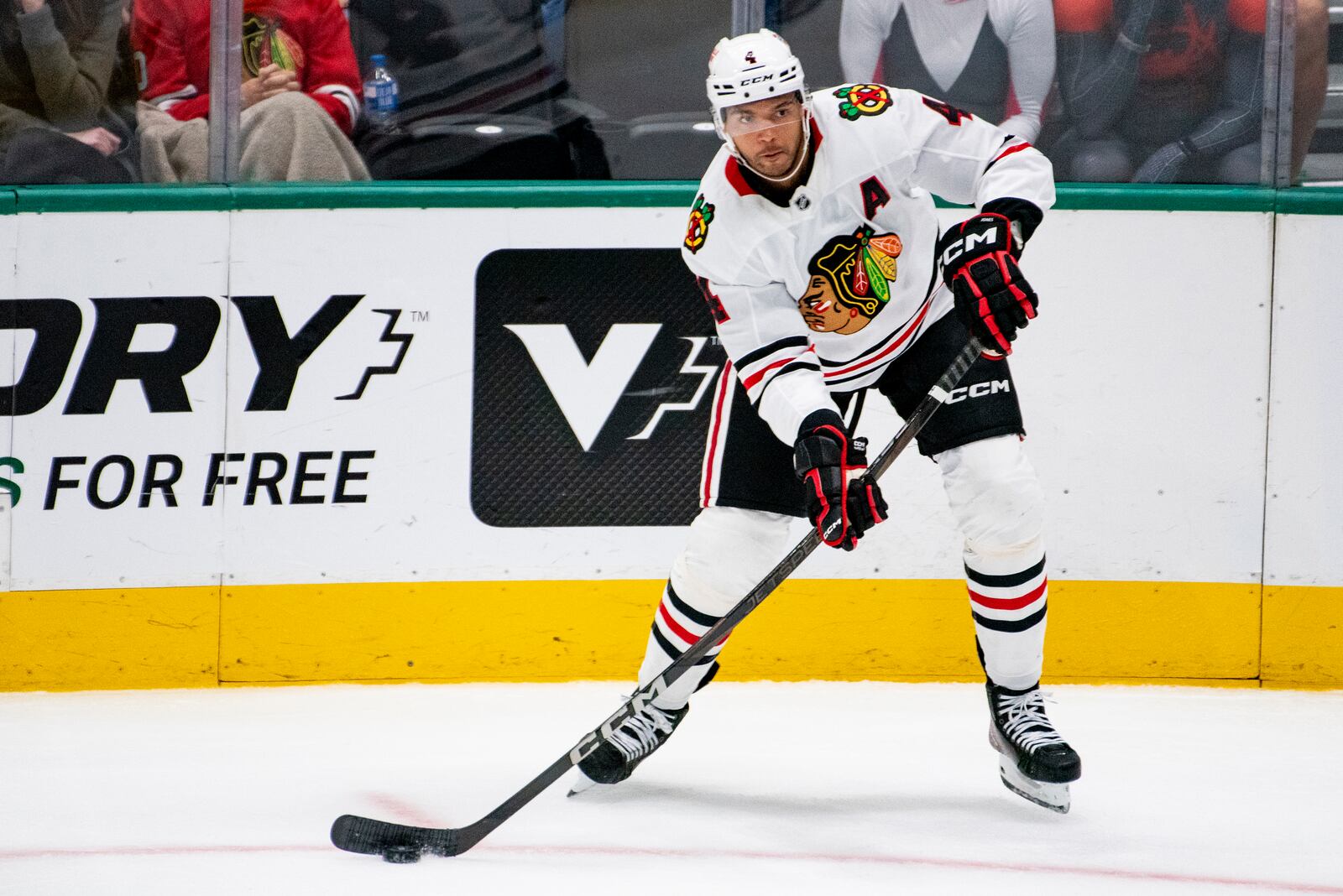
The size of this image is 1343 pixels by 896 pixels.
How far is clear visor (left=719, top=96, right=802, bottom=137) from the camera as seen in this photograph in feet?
7.41

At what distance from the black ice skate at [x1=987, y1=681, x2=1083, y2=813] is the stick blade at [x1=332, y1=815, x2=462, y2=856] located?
0.89 m

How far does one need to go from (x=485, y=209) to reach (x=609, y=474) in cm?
64

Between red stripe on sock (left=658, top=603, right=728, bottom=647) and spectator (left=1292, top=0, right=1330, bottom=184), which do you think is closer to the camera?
red stripe on sock (left=658, top=603, right=728, bottom=647)

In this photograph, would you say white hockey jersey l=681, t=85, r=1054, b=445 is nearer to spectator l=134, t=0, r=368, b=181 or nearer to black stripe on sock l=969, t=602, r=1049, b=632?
black stripe on sock l=969, t=602, r=1049, b=632

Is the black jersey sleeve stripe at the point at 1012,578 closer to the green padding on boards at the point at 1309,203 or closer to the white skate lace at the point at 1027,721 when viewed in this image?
the white skate lace at the point at 1027,721

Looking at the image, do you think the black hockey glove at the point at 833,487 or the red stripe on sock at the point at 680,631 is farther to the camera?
the red stripe on sock at the point at 680,631

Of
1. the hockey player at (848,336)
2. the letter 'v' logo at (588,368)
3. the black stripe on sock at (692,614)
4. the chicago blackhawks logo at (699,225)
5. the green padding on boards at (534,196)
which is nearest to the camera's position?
the hockey player at (848,336)

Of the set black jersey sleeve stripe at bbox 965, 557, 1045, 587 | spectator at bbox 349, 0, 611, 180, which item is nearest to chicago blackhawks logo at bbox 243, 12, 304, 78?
spectator at bbox 349, 0, 611, 180

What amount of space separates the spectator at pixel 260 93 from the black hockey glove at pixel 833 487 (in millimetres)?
1543

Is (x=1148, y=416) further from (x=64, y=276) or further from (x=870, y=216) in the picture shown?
(x=64, y=276)

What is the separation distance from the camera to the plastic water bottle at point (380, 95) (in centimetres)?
338

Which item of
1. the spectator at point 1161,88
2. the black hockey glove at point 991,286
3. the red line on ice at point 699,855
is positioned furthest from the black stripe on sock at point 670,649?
the spectator at point 1161,88

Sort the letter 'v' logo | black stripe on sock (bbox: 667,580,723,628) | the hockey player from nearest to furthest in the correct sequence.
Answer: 1. the hockey player
2. black stripe on sock (bbox: 667,580,723,628)
3. the letter 'v' logo

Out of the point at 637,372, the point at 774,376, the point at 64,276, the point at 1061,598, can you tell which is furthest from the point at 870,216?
the point at 64,276
